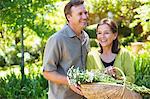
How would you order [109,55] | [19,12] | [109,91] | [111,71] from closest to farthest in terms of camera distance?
[109,91] → [111,71] → [109,55] → [19,12]

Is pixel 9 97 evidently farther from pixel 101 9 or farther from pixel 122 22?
pixel 122 22

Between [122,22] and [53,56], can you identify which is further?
[122,22]

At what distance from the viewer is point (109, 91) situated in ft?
9.59

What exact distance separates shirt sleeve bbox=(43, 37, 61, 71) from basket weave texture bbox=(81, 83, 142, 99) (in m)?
0.49

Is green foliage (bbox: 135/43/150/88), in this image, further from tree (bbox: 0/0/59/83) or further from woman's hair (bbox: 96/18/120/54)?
woman's hair (bbox: 96/18/120/54)

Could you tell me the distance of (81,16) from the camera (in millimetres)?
3326

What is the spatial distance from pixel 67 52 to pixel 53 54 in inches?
4.7

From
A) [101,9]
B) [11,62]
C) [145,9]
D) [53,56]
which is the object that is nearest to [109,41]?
[53,56]

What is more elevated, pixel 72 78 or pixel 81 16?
pixel 81 16

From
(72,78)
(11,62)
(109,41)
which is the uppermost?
(109,41)

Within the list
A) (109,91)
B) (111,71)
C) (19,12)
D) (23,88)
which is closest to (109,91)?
(109,91)

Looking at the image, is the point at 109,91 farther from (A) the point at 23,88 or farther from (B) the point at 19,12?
(B) the point at 19,12

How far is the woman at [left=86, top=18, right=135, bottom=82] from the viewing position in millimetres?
3356

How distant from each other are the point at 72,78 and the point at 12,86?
425 cm
